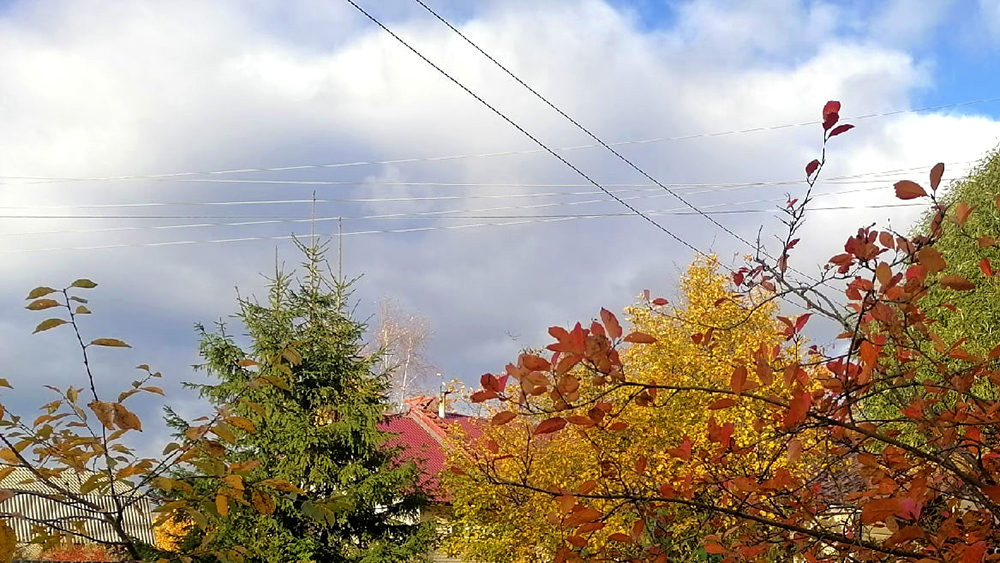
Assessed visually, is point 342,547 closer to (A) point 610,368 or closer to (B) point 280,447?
(B) point 280,447

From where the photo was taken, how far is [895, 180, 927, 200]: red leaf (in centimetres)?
235

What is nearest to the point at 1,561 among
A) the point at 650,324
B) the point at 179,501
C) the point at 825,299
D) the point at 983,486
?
the point at 179,501

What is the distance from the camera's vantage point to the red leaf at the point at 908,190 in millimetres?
2350

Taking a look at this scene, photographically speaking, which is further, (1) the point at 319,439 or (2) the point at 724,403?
(1) the point at 319,439

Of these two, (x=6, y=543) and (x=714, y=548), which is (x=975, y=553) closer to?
(x=714, y=548)

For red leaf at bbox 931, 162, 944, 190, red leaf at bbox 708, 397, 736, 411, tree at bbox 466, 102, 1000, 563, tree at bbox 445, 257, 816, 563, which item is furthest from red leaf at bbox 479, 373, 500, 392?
tree at bbox 445, 257, 816, 563

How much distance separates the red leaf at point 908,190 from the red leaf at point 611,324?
814mm

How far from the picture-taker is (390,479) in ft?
39.7

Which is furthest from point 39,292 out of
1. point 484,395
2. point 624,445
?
point 624,445

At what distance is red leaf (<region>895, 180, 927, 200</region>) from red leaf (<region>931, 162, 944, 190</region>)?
0.53ft

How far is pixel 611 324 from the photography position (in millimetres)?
2141

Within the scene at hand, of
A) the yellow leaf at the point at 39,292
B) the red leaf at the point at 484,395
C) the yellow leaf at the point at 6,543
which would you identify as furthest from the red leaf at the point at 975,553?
the yellow leaf at the point at 39,292

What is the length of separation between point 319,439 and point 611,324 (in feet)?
33.8

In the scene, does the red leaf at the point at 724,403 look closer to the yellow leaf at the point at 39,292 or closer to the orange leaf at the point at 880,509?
the orange leaf at the point at 880,509
